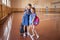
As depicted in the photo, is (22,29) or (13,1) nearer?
(22,29)

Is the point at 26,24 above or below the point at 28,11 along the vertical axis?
below

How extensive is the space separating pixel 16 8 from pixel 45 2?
4.35 m

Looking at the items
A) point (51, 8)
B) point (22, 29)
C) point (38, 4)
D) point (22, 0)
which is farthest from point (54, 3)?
point (22, 29)

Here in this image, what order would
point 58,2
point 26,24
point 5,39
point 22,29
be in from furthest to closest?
point 58,2, point 22,29, point 26,24, point 5,39

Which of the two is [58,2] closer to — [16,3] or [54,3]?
[54,3]

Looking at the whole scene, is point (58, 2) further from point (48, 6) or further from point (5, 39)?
point (5, 39)

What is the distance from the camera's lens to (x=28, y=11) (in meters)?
4.61

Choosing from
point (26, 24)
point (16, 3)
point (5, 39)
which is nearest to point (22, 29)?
point (26, 24)

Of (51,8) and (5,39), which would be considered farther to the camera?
(51,8)

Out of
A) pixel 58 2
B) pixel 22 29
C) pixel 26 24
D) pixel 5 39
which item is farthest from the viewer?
pixel 58 2

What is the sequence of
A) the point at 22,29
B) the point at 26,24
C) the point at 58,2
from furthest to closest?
the point at 58,2, the point at 22,29, the point at 26,24

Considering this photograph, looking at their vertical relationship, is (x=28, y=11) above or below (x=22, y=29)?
above

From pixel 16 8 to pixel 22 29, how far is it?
59.7 ft

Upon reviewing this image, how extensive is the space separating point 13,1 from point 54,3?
19.5ft
